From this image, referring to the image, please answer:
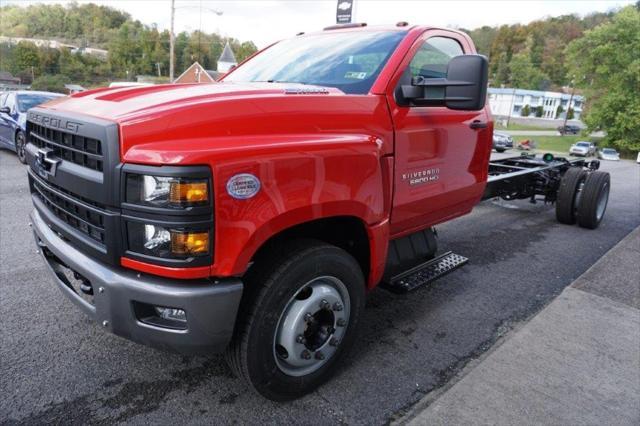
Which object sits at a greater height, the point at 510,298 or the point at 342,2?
the point at 342,2

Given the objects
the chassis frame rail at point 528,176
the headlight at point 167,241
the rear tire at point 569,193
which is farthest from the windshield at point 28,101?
the rear tire at point 569,193

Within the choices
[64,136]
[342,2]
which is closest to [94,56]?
[342,2]

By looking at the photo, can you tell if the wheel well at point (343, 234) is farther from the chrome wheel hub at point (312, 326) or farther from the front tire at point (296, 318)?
the chrome wheel hub at point (312, 326)

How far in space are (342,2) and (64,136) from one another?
54.2 ft

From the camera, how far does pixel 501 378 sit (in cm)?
272

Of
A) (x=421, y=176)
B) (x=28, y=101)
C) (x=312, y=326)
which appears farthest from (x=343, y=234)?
(x=28, y=101)

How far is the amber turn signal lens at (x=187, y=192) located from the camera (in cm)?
176

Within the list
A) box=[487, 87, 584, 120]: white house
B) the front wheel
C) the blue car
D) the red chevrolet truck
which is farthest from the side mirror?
box=[487, 87, 584, 120]: white house

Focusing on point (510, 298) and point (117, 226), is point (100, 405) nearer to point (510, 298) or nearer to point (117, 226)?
point (117, 226)

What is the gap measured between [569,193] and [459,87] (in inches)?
197

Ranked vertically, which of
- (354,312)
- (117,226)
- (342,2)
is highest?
(342,2)

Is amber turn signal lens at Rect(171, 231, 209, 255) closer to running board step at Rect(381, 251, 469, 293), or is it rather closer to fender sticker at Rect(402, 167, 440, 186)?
fender sticker at Rect(402, 167, 440, 186)

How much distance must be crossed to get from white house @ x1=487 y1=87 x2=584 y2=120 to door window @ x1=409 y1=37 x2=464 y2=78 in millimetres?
94798

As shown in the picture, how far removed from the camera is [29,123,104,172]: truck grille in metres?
1.91
